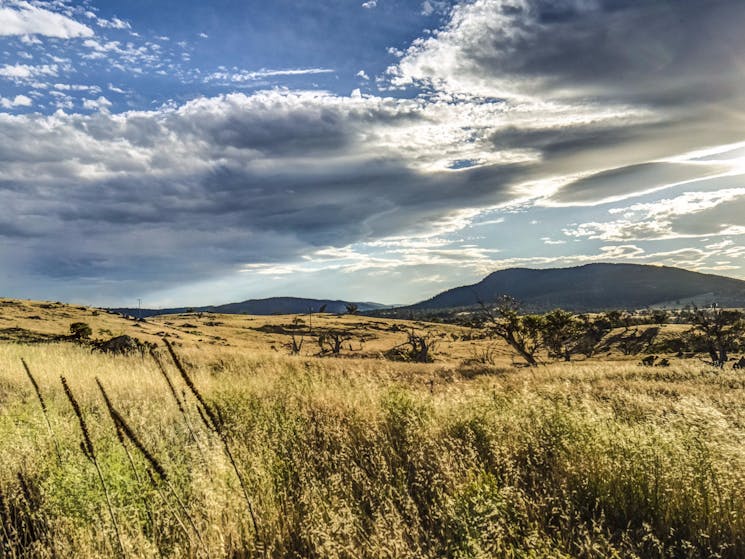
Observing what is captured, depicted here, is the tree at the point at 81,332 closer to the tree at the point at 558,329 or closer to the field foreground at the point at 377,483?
the field foreground at the point at 377,483

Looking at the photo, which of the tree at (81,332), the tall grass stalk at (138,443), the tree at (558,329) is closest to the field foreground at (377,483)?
the tall grass stalk at (138,443)

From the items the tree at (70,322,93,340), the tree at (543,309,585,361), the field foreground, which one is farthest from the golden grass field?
the tree at (543,309,585,361)

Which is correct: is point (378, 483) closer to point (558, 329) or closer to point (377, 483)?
point (377, 483)

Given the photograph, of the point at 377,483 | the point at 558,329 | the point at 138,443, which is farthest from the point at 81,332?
the point at 558,329

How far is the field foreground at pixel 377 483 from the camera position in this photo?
3918 mm

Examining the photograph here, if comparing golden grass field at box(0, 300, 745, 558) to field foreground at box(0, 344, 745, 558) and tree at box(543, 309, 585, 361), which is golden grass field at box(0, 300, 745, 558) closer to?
field foreground at box(0, 344, 745, 558)

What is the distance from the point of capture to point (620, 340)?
193 feet

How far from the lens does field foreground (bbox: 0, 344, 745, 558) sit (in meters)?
3.92

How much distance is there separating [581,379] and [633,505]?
45.3ft

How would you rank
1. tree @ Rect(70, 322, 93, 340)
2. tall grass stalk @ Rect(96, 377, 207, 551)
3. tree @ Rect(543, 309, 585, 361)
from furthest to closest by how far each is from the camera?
tree @ Rect(543, 309, 585, 361) → tree @ Rect(70, 322, 93, 340) → tall grass stalk @ Rect(96, 377, 207, 551)

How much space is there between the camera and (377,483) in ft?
17.1

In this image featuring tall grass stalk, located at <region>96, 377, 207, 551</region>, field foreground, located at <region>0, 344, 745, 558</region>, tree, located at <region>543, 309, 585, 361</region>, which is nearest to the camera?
tall grass stalk, located at <region>96, 377, 207, 551</region>

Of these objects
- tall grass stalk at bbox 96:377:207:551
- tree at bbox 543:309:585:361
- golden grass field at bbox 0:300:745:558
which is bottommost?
tree at bbox 543:309:585:361

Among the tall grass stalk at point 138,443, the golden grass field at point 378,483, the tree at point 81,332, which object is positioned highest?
the tall grass stalk at point 138,443
